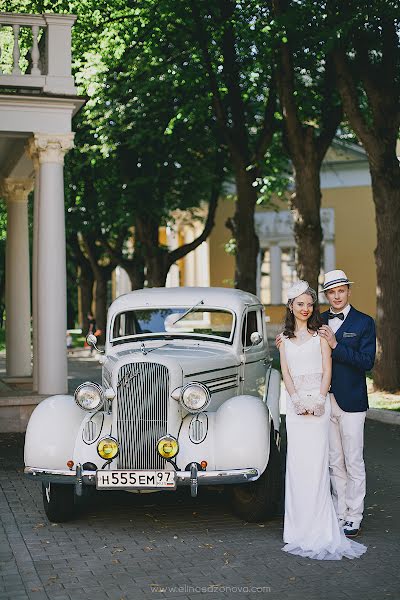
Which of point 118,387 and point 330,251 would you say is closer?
point 118,387

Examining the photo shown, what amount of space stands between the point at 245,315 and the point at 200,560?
11.7ft

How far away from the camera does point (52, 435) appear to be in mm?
8297

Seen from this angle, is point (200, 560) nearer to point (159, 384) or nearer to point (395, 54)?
point (159, 384)

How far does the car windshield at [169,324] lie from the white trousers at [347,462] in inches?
83.0

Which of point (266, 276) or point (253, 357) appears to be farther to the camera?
point (266, 276)

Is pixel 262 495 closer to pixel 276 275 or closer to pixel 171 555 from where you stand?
pixel 171 555

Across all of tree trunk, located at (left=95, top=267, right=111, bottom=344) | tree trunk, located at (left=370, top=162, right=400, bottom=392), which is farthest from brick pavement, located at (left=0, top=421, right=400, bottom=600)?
tree trunk, located at (left=95, top=267, right=111, bottom=344)

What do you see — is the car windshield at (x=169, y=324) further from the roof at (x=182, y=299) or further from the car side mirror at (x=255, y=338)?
the car side mirror at (x=255, y=338)

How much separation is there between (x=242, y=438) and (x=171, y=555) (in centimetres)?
122


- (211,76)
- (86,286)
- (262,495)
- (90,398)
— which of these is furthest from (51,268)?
(86,286)

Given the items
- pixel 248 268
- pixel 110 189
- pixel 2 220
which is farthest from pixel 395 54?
pixel 2 220

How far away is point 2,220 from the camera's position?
122 ft

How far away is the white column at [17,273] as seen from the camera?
18328 millimetres

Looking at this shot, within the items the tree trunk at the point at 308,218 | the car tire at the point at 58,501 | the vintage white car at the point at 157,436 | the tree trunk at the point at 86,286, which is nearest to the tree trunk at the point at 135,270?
the tree trunk at the point at 86,286
